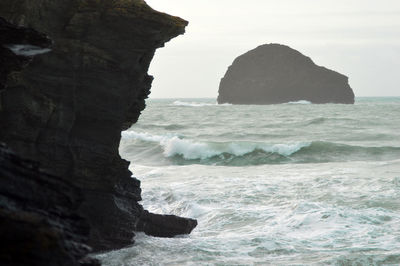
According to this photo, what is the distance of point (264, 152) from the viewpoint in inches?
1649

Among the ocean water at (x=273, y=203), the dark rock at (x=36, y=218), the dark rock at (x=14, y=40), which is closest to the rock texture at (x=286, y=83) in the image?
the ocean water at (x=273, y=203)

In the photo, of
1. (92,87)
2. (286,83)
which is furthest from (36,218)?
(286,83)

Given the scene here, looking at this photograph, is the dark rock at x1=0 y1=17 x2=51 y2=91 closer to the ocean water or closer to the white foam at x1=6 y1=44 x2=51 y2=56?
the white foam at x1=6 y1=44 x2=51 y2=56

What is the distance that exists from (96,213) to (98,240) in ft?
2.27

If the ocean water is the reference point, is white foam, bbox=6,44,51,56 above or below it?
above

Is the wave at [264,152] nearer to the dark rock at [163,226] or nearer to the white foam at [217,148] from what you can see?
the white foam at [217,148]

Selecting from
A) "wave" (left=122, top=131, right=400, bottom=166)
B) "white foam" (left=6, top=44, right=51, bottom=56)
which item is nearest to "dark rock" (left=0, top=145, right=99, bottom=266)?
"white foam" (left=6, top=44, right=51, bottom=56)

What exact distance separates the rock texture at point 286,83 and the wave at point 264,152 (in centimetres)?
14210

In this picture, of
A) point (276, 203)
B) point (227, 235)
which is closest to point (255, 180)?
point (276, 203)

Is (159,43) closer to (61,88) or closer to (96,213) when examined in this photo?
(61,88)

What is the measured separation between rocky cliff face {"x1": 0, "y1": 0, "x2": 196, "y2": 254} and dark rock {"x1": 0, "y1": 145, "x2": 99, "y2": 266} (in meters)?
7.15

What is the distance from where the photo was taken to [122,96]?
51.6ft

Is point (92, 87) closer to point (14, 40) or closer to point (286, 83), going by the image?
point (14, 40)

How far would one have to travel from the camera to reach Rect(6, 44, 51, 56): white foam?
28.0 feet
